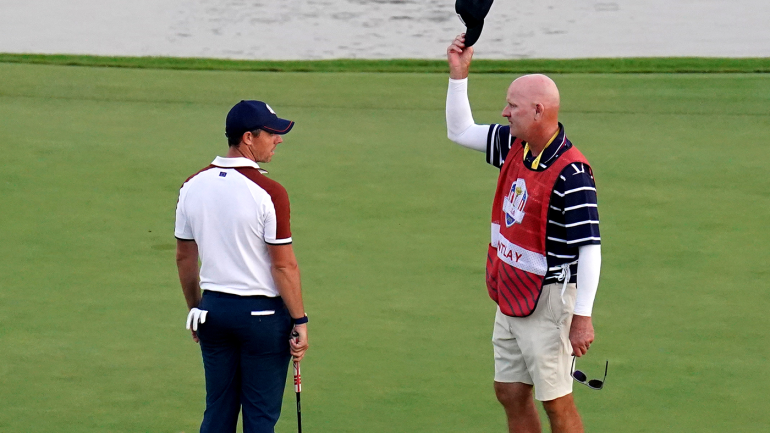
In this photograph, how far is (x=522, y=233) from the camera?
13.4 ft

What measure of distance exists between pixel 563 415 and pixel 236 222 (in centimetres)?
145

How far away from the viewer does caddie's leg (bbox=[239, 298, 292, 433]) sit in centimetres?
398

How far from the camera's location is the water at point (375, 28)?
12734 millimetres

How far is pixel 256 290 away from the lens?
396 cm

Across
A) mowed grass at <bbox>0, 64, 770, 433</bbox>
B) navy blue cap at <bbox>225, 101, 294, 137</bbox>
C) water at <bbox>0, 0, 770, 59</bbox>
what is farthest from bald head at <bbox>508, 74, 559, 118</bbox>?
water at <bbox>0, 0, 770, 59</bbox>

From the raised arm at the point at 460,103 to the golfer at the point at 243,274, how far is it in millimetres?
773

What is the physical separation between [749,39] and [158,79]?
22.0 ft

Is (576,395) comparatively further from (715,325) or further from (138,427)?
(138,427)

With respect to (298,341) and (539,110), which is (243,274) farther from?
(539,110)

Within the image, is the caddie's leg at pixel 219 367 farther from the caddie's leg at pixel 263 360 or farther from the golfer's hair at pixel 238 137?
the golfer's hair at pixel 238 137

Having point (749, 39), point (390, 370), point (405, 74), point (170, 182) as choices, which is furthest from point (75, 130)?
point (749, 39)

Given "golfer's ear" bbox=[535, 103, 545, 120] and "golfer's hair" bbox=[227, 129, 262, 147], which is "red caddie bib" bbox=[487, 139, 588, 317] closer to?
"golfer's ear" bbox=[535, 103, 545, 120]

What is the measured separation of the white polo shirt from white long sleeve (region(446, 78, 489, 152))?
0.91 m

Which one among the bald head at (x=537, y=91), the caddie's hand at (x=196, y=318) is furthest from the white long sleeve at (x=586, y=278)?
the caddie's hand at (x=196, y=318)
